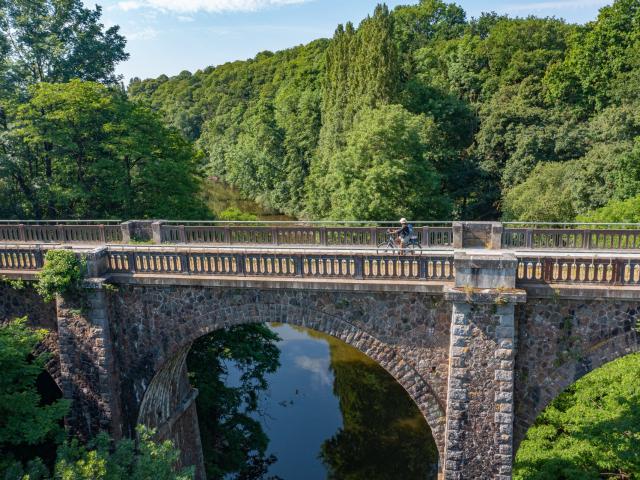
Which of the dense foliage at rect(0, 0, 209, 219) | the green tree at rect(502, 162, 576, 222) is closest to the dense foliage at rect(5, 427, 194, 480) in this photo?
the dense foliage at rect(0, 0, 209, 219)

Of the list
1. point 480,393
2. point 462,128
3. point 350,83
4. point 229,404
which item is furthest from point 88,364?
point 462,128

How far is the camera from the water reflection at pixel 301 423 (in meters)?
19.5

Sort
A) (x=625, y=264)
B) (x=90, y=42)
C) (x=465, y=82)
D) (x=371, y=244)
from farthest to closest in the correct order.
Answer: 1. (x=465, y=82)
2. (x=90, y=42)
3. (x=371, y=244)
4. (x=625, y=264)

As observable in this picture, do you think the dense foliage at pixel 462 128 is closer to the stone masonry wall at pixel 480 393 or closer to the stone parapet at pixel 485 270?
the stone parapet at pixel 485 270

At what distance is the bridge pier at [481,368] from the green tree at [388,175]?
16.3 metres

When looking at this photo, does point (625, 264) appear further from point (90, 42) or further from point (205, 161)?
point (205, 161)

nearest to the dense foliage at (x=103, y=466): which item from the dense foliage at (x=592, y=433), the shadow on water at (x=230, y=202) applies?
the dense foliage at (x=592, y=433)

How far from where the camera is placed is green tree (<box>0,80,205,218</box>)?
2245cm

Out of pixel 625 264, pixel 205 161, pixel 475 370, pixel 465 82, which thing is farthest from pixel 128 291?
pixel 205 161

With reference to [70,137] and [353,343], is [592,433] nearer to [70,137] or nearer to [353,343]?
[353,343]

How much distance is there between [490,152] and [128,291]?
1287 inches

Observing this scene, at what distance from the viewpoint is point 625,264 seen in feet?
36.3

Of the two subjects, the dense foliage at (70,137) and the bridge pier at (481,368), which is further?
the dense foliage at (70,137)

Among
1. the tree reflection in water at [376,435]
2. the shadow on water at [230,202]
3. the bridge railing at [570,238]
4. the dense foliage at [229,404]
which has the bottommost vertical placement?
the tree reflection in water at [376,435]
